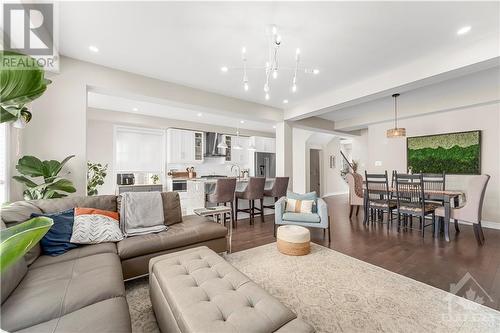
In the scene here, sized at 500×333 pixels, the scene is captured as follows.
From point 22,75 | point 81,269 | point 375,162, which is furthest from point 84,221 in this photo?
point 375,162

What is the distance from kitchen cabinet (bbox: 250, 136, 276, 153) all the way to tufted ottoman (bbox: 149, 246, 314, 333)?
6.40m

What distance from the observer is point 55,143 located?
2865 mm

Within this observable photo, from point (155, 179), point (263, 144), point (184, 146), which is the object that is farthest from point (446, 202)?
point (155, 179)

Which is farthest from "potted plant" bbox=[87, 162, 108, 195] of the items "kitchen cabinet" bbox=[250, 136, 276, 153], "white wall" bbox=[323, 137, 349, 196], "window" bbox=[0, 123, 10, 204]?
"white wall" bbox=[323, 137, 349, 196]

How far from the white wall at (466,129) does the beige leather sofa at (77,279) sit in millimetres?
5669

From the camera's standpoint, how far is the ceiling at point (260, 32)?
2.06 metres

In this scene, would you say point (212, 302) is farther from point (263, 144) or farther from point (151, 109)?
point (263, 144)

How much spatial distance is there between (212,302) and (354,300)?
140cm

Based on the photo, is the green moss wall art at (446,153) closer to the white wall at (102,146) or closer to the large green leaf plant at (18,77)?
the large green leaf plant at (18,77)

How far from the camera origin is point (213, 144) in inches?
278

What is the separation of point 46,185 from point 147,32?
6.84 feet

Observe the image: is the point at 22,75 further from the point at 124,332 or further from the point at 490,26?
the point at 490,26

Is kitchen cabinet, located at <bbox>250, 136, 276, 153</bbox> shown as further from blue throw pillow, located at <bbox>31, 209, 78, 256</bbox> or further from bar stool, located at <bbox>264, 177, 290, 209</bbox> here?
blue throw pillow, located at <bbox>31, 209, 78, 256</bbox>

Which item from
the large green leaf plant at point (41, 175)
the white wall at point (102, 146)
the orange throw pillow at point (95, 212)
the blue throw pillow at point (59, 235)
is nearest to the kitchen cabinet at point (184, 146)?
the white wall at point (102, 146)
